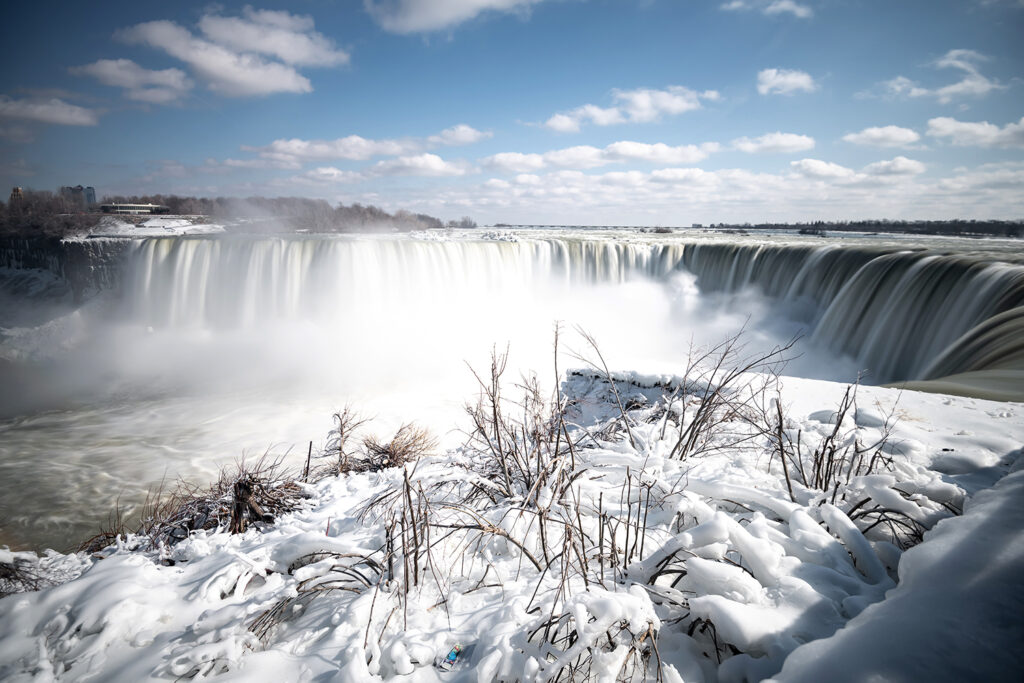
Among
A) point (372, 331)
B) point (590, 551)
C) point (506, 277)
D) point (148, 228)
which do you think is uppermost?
point (148, 228)

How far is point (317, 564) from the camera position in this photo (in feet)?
7.08

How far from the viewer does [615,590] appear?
5.44 feet

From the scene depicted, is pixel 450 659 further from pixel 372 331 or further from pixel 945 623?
pixel 372 331

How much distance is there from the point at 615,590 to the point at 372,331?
1831 centimetres

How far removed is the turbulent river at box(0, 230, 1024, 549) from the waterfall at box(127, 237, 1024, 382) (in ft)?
0.26

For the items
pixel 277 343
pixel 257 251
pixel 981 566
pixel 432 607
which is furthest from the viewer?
pixel 257 251

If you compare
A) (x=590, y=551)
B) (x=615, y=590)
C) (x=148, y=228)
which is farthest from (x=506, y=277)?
(x=615, y=590)

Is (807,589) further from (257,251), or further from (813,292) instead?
(257,251)

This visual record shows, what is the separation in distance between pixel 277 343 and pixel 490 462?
17.4 m

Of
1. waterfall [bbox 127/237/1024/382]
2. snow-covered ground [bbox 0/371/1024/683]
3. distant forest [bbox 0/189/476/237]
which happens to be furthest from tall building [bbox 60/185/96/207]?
snow-covered ground [bbox 0/371/1024/683]

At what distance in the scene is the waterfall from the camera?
10.9 m

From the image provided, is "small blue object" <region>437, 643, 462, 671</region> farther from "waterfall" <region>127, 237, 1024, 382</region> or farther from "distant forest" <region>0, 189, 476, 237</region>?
"distant forest" <region>0, 189, 476, 237</region>

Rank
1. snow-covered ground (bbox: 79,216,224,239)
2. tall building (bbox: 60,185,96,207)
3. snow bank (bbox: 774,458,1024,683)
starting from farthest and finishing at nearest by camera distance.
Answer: tall building (bbox: 60,185,96,207) → snow-covered ground (bbox: 79,216,224,239) → snow bank (bbox: 774,458,1024,683)

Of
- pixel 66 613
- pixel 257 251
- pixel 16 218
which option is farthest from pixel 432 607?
pixel 16 218
